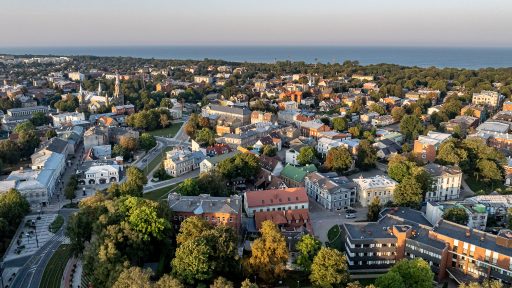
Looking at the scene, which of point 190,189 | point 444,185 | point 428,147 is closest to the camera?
point 190,189

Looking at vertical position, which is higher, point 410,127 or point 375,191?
point 410,127

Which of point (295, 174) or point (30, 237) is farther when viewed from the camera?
point (295, 174)

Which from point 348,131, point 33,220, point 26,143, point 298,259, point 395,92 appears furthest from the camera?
point 395,92

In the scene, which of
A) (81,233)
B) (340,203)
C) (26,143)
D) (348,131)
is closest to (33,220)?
(81,233)

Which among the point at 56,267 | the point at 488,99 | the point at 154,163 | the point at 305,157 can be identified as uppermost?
the point at 488,99

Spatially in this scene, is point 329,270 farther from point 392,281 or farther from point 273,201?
point 273,201

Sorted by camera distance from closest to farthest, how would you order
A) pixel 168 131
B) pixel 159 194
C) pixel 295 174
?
1. pixel 159 194
2. pixel 295 174
3. pixel 168 131

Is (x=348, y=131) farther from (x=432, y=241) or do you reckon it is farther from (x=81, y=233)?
(x=81, y=233)

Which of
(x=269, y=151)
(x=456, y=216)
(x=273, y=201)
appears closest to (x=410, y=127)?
(x=269, y=151)

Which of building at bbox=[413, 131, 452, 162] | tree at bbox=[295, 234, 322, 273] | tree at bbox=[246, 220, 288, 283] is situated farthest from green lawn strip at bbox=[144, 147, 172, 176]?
building at bbox=[413, 131, 452, 162]
